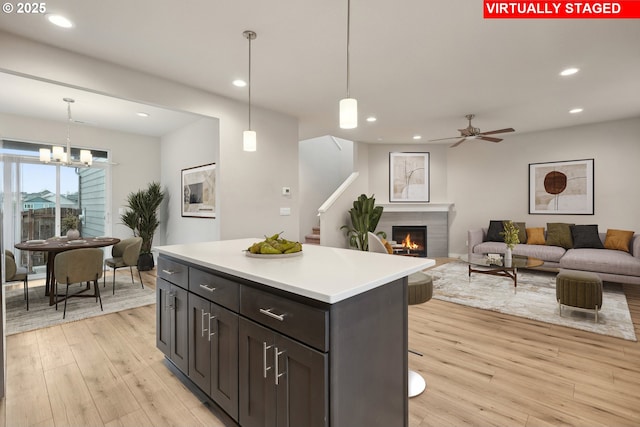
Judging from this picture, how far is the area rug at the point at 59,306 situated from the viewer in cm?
326

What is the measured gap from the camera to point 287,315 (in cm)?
129

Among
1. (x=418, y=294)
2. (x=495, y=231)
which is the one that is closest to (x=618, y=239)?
(x=495, y=231)

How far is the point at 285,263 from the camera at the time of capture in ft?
5.70

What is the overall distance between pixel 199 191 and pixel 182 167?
94 centimetres

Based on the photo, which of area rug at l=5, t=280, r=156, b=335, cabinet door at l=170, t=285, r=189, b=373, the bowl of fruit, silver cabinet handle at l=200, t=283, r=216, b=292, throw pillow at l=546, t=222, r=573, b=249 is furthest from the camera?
throw pillow at l=546, t=222, r=573, b=249

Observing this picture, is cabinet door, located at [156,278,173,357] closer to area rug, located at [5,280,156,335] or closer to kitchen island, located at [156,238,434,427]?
kitchen island, located at [156,238,434,427]

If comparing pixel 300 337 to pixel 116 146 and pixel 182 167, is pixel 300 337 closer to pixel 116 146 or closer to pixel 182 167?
pixel 182 167

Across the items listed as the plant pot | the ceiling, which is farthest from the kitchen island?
the plant pot

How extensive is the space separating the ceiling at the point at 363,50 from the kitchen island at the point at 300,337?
1783 mm

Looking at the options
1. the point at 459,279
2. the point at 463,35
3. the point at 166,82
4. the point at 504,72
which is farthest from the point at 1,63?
the point at 459,279

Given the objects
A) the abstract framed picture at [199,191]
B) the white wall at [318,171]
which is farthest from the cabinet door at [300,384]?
the white wall at [318,171]

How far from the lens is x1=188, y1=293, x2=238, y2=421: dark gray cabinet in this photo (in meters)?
1.61

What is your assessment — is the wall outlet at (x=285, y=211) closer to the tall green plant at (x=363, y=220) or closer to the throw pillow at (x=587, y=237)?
the tall green plant at (x=363, y=220)

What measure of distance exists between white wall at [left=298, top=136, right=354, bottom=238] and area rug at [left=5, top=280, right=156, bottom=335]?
142 inches
